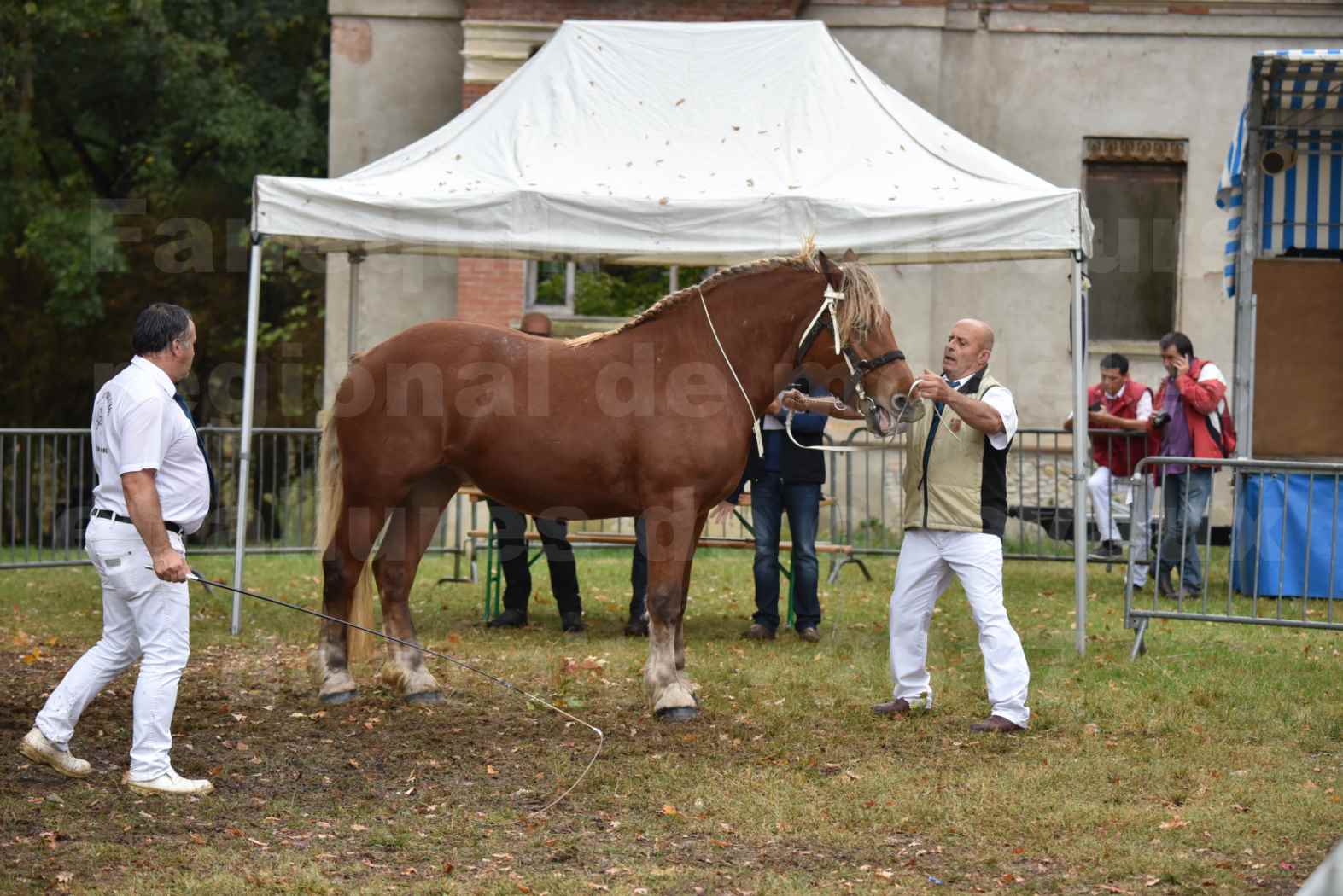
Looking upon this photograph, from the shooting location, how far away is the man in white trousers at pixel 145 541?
17.9ft

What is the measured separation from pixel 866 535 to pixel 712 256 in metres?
4.60

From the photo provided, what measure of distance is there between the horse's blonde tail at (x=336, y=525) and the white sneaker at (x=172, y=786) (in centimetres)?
185

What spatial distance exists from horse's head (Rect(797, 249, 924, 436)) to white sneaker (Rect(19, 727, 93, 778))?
3.72 m

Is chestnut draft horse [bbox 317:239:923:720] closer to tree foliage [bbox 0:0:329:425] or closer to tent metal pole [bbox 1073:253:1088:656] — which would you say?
tent metal pole [bbox 1073:253:1088:656]

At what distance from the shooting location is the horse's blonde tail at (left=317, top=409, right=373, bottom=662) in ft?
24.7

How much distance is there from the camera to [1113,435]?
40.8ft

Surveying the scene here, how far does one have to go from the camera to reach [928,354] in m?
15.8

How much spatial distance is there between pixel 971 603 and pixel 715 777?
1.64 m

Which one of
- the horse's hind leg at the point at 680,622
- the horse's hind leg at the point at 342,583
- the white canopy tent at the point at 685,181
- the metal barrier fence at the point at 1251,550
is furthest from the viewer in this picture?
the white canopy tent at the point at 685,181

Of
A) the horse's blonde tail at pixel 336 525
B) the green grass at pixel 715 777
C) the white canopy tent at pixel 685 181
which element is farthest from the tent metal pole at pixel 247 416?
the horse's blonde tail at pixel 336 525

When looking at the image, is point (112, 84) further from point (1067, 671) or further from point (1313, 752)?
point (1313, 752)

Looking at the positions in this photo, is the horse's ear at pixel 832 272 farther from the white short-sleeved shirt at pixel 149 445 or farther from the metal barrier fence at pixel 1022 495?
the metal barrier fence at pixel 1022 495

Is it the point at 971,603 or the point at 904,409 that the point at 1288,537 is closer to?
the point at 971,603

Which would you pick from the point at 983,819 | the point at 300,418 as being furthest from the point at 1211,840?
the point at 300,418
